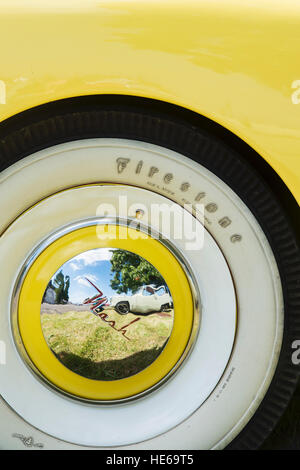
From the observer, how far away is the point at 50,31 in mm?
876

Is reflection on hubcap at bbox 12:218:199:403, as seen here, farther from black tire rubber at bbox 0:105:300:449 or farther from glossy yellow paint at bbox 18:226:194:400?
black tire rubber at bbox 0:105:300:449

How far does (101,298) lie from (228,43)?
576 mm

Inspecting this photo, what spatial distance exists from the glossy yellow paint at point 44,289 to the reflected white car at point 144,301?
21 mm

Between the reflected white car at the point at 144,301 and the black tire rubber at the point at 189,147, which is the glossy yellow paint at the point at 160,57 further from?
the reflected white car at the point at 144,301

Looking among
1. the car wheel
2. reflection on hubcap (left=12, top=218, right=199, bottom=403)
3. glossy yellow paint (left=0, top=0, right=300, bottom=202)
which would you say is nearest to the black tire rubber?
glossy yellow paint (left=0, top=0, right=300, bottom=202)

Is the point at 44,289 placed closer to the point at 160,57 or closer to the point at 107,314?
the point at 107,314

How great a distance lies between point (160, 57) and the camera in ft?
2.86

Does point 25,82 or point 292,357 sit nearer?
point 25,82

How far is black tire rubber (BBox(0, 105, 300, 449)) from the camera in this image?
0.94 meters

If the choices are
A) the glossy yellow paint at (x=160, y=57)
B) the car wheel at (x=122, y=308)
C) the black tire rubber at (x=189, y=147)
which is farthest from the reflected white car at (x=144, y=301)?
the glossy yellow paint at (x=160, y=57)

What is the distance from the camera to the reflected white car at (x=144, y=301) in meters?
0.95

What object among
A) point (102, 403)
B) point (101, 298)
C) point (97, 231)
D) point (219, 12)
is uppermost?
point (219, 12)

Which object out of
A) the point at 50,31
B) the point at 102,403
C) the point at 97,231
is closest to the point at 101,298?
the point at 97,231
